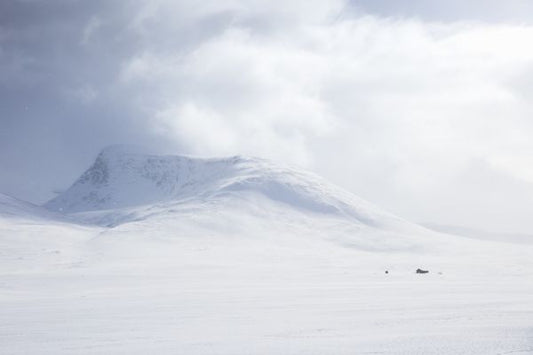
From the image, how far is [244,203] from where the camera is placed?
14712 cm

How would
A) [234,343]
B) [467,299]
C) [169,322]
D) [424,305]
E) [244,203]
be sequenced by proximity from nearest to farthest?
1. [234,343]
2. [169,322]
3. [424,305]
4. [467,299]
5. [244,203]

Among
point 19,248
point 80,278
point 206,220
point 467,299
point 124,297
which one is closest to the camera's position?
point 467,299

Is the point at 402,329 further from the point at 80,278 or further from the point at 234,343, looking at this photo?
the point at 80,278

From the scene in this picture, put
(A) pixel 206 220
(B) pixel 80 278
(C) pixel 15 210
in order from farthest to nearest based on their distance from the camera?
(C) pixel 15 210, (A) pixel 206 220, (B) pixel 80 278

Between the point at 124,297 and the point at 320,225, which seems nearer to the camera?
the point at 124,297

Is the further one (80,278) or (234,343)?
(80,278)

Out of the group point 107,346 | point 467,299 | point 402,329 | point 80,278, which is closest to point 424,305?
point 467,299

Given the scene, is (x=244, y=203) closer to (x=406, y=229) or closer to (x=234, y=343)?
(x=406, y=229)

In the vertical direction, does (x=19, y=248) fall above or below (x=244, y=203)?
below

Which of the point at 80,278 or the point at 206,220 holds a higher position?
the point at 206,220

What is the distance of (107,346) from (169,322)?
12.7ft

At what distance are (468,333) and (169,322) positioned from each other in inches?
345

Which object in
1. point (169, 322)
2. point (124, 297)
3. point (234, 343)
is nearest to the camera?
point (234, 343)

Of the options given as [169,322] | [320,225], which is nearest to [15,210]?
[320,225]
